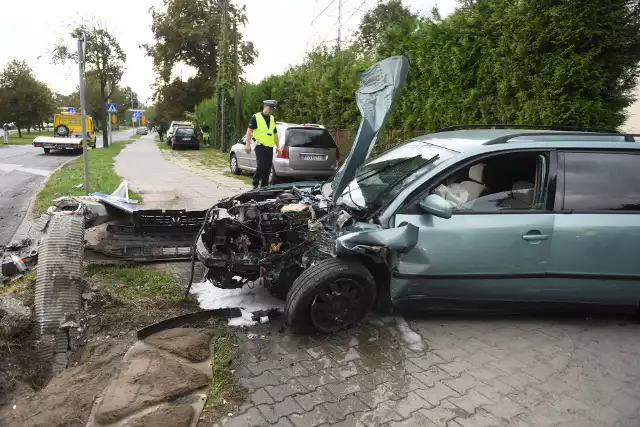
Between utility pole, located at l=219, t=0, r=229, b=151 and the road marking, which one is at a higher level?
utility pole, located at l=219, t=0, r=229, b=151

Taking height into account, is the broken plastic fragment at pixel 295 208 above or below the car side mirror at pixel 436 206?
below

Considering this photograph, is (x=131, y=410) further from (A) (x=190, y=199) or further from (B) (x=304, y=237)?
(A) (x=190, y=199)

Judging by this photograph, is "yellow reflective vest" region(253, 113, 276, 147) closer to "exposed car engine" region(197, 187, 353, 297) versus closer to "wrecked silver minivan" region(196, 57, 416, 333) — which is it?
"wrecked silver minivan" region(196, 57, 416, 333)

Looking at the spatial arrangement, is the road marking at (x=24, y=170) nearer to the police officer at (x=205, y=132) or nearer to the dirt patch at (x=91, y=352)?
the dirt patch at (x=91, y=352)

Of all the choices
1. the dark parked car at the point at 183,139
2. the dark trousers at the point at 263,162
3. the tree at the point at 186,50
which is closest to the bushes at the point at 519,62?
the dark trousers at the point at 263,162

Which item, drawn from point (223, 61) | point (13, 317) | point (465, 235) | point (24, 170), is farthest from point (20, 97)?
point (465, 235)

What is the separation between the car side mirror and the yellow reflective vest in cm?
585

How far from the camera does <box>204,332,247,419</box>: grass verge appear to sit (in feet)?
8.70

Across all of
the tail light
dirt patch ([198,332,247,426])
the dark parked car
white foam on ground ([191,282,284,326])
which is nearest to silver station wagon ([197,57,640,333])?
white foam on ground ([191,282,284,326])

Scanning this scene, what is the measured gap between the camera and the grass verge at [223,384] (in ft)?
8.70

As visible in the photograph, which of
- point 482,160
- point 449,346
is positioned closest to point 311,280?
point 449,346

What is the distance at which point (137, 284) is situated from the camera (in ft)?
14.6

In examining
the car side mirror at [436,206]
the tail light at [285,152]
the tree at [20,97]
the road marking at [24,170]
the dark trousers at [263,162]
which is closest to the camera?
the car side mirror at [436,206]

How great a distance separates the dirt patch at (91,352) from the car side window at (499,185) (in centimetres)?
241
